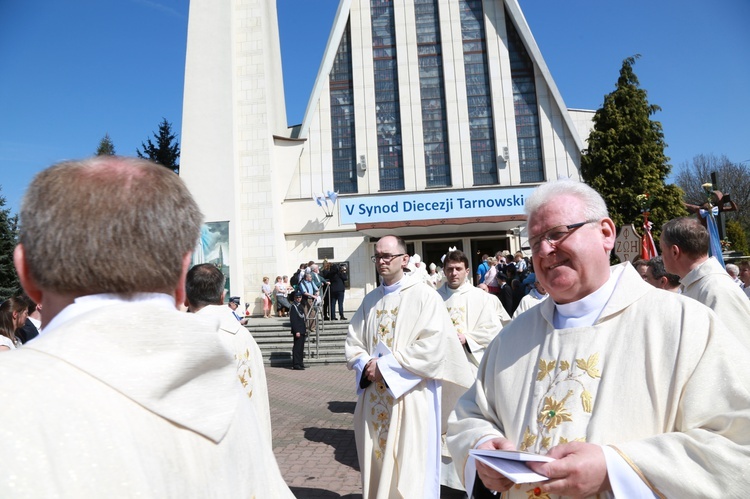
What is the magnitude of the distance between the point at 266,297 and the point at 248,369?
1735 centimetres

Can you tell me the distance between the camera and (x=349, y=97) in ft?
79.5

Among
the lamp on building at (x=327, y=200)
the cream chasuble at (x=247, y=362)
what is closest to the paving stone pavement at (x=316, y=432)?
the cream chasuble at (x=247, y=362)

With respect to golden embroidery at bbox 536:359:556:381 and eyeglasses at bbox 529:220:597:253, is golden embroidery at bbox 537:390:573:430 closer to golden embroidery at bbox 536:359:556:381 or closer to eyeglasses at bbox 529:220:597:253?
golden embroidery at bbox 536:359:556:381

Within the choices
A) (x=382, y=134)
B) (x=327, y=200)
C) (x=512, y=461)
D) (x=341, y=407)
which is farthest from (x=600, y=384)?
(x=382, y=134)

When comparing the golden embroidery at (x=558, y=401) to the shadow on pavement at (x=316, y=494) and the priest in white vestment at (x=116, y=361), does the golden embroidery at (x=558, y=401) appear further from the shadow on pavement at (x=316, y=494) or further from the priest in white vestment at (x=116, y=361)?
the shadow on pavement at (x=316, y=494)

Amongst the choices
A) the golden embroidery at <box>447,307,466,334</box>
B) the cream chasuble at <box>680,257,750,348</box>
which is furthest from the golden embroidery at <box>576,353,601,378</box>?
the golden embroidery at <box>447,307,466,334</box>

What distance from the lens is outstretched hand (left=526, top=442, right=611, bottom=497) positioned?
177cm

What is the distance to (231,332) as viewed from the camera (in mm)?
3893

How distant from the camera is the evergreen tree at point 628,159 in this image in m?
22.0

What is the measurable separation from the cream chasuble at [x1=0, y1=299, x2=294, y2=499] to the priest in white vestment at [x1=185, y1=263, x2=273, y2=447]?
2.66m

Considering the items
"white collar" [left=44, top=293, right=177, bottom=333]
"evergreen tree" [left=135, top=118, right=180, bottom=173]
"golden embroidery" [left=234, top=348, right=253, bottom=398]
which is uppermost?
"evergreen tree" [left=135, top=118, right=180, bottom=173]

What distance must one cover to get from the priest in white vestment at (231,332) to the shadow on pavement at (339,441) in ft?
8.70

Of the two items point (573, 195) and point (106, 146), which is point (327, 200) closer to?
point (573, 195)

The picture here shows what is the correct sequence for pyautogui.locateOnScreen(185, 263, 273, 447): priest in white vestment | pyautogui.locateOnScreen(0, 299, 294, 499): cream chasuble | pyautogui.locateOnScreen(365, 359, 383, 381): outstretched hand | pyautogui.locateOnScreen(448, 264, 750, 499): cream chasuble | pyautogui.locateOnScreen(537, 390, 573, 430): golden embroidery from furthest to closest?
pyautogui.locateOnScreen(365, 359, 383, 381): outstretched hand, pyautogui.locateOnScreen(185, 263, 273, 447): priest in white vestment, pyautogui.locateOnScreen(537, 390, 573, 430): golden embroidery, pyautogui.locateOnScreen(448, 264, 750, 499): cream chasuble, pyautogui.locateOnScreen(0, 299, 294, 499): cream chasuble
